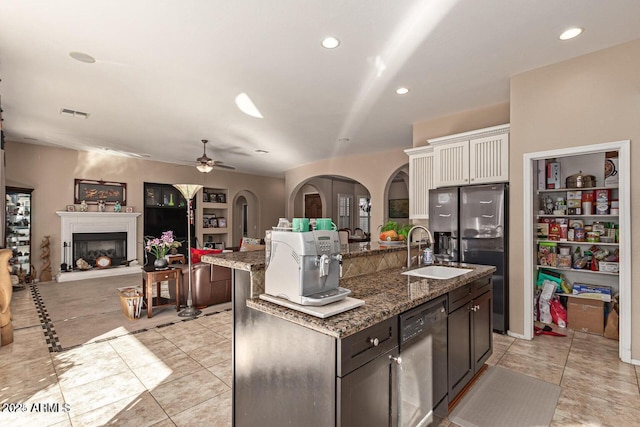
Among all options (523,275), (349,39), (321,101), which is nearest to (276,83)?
(321,101)

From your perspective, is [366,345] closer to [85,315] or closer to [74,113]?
[85,315]

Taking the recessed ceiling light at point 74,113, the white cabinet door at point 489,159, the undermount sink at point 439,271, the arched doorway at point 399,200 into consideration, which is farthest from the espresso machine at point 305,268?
the arched doorway at point 399,200

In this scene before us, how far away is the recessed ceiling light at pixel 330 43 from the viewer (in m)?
2.64

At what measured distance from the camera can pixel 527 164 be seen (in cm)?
332

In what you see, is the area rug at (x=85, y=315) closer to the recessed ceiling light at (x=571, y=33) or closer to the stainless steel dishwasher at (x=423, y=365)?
the stainless steel dishwasher at (x=423, y=365)

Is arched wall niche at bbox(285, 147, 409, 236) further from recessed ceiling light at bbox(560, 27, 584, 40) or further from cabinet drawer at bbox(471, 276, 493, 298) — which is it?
cabinet drawer at bbox(471, 276, 493, 298)

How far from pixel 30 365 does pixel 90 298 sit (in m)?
2.63

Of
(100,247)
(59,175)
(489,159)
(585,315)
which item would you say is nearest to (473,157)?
(489,159)

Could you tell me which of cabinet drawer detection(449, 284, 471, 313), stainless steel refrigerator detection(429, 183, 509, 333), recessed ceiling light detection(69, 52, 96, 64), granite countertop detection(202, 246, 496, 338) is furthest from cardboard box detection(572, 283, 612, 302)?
recessed ceiling light detection(69, 52, 96, 64)

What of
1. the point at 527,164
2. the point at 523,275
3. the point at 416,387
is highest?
the point at 527,164

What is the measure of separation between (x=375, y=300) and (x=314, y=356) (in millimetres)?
443

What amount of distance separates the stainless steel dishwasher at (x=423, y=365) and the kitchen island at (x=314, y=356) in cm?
6

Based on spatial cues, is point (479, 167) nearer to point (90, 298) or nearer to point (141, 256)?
point (90, 298)

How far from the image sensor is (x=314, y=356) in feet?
4.33
